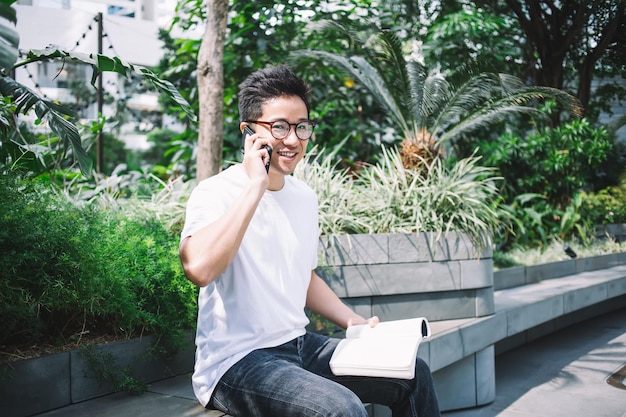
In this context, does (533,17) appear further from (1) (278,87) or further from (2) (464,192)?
(1) (278,87)

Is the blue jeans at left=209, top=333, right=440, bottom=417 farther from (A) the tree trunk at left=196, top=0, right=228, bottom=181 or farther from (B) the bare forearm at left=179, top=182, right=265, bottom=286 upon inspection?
(A) the tree trunk at left=196, top=0, right=228, bottom=181

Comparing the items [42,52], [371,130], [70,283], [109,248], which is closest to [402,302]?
[109,248]

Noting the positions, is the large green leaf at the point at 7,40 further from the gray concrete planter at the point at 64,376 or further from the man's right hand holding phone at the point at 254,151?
the gray concrete planter at the point at 64,376

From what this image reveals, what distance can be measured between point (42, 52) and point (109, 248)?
41.9 inches

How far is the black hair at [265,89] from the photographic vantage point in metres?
2.14

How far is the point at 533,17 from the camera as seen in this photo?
1052cm

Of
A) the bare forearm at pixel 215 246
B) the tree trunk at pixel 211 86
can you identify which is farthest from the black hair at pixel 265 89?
the tree trunk at pixel 211 86

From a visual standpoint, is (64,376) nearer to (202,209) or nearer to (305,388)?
(202,209)

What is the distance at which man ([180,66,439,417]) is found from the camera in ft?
5.96

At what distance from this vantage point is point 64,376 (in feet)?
8.23

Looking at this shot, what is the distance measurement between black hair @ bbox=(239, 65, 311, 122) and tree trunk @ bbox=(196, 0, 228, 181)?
2467 mm

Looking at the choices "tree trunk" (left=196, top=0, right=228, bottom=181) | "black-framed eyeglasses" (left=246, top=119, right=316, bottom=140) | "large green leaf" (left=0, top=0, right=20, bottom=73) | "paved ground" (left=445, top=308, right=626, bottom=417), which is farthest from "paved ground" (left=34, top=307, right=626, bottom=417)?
"tree trunk" (left=196, top=0, right=228, bottom=181)

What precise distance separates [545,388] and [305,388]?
3.60m

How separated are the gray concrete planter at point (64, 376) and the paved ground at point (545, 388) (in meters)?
0.06
